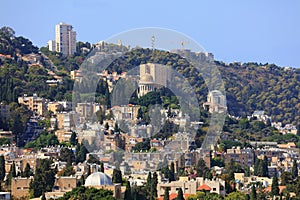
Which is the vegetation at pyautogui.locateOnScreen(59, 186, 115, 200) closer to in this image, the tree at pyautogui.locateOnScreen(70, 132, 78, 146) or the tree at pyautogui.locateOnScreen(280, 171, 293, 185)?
the tree at pyautogui.locateOnScreen(280, 171, 293, 185)

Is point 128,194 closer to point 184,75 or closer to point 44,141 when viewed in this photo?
point 44,141

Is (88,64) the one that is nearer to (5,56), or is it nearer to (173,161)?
(5,56)

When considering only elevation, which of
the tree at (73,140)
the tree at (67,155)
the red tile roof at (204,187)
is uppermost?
the tree at (73,140)

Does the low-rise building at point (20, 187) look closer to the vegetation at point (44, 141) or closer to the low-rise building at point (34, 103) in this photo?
the vegetation at point (44, 141)

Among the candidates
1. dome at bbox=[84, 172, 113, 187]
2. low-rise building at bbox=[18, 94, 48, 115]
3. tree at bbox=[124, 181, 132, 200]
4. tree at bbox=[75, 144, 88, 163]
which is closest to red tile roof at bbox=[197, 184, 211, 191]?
dome at bbox=[84, 172, 113, 187]

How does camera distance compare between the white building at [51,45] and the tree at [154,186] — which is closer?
the tree at [154,186]

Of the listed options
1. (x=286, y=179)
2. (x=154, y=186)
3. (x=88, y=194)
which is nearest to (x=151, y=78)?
(x=286, y=179)

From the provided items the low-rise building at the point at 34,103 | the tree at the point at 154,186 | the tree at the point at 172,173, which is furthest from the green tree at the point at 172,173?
the low-rise building at the point at 34,103

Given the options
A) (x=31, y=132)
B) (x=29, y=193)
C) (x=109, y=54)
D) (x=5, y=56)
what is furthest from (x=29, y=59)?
(x=29, y=193)
